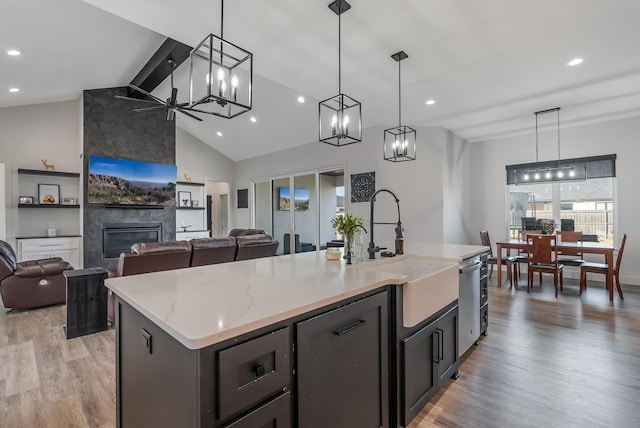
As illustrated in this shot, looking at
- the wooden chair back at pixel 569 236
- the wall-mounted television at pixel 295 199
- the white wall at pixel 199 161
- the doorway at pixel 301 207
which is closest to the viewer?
the wooden chair back at pixel 569 236

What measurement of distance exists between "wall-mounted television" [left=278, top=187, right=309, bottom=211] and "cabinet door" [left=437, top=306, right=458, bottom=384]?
5506 mm

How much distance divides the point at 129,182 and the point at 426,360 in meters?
6.77

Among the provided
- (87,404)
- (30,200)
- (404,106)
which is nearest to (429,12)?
(404,106)

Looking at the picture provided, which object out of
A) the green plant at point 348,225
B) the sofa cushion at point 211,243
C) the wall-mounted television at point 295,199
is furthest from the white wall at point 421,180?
the green plant at point 348,225

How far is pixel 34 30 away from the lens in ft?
11.5

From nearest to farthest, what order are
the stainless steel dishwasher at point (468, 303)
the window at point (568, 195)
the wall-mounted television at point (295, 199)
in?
1. the stainless steel dishwasher at point (468, 303)
2. the window at point (568, 195)
3. the wall-mounted television at point (295, 199)

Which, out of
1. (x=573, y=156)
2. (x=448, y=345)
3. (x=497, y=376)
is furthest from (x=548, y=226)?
(x=448, y=345)

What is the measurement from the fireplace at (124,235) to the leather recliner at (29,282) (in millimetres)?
2030

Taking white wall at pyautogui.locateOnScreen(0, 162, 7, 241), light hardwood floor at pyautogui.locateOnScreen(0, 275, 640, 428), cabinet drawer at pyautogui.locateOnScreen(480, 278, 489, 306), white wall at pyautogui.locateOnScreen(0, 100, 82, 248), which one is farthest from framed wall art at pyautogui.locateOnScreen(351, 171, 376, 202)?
white wall at pyautogui.locateOnScreen(0, 162, 7, 241)

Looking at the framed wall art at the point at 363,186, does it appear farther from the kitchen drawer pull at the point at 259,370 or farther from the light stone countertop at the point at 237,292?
the kitchen drawer pull at the point at 259,370

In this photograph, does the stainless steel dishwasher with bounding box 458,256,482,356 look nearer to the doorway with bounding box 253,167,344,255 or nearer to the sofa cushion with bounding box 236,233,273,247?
the sofa cushion with bounding box 236,233,273,247

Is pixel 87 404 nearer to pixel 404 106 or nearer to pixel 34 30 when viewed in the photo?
pixel 34 30

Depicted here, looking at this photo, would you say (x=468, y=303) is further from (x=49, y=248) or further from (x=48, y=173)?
(x=48, y=173)

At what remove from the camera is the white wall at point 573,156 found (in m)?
5.20
